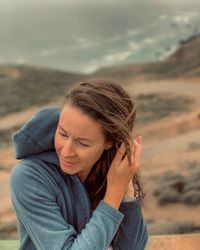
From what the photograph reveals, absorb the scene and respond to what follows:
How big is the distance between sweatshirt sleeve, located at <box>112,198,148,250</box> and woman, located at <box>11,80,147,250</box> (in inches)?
4.9

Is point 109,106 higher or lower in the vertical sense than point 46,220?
higher

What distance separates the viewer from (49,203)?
1.73 meters

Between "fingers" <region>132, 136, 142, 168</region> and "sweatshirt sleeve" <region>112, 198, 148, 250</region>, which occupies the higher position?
"fingers" <region>132, 136, 142, 168</region>

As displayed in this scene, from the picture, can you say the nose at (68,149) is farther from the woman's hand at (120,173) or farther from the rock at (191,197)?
the rock at (191,197)

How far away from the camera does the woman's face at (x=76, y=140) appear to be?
1.71 meters

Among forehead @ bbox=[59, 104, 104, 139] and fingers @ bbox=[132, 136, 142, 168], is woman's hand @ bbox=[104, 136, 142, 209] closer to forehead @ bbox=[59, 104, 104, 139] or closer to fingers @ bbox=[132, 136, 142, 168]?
fingers @ bbox=[132, 136, 142, 168]

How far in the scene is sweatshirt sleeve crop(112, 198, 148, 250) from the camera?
1.94 metres

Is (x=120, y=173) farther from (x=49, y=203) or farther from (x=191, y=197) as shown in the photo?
(x=191, y=197)

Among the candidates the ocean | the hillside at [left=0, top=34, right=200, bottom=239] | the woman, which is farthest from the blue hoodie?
the ocean

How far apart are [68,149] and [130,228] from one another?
397 millimetres

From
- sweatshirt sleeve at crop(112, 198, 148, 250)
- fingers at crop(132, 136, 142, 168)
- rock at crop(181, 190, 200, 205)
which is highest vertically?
fingers at crop(132, 136, 142, 168)

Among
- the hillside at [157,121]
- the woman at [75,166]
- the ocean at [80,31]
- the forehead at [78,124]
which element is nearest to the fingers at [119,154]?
the woman at [75,166]

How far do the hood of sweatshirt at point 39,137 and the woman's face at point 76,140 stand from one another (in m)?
0.04

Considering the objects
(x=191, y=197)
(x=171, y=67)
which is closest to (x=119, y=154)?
(x=191, y=197)
